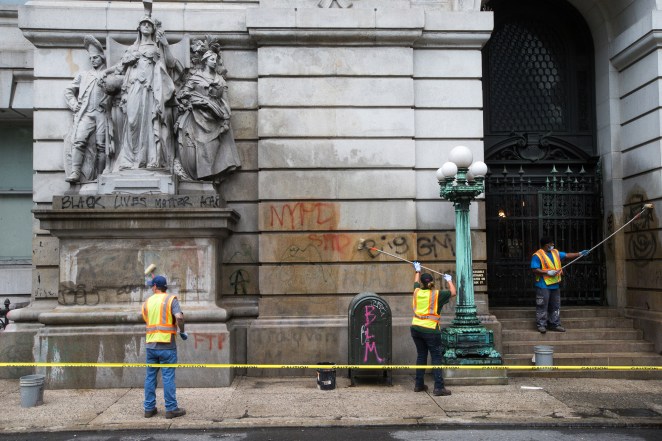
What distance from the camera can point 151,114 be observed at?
1162 centimetres

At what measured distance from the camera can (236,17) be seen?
12492 millimetres

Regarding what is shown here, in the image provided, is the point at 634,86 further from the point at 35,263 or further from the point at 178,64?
the point at 35,263

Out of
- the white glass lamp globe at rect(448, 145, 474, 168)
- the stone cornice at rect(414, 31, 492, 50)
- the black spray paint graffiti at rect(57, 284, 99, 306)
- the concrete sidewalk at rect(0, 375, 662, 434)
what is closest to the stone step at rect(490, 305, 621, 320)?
the concrete sidewalk at rect(0, 375, 662, 434)

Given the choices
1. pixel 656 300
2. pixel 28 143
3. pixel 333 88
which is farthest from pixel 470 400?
pixel 28 143

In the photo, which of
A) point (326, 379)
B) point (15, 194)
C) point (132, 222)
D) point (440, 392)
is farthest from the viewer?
point (15, 194)

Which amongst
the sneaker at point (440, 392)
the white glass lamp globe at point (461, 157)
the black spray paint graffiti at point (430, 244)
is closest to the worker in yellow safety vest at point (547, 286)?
the black spray paint graffiti at point (430, 244)

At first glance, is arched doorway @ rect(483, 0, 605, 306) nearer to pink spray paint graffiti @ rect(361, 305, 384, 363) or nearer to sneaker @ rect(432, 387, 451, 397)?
pink spray paint graffiti @ rect(361, 305, 384, 363)

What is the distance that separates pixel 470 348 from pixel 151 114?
6.98 meters

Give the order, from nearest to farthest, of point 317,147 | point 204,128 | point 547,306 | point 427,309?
point 427,309, point 204,128, point 317,147, point 547,306

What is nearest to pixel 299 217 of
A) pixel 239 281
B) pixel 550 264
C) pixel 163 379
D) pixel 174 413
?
pixel 239 281

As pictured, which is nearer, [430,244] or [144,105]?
[144,105]

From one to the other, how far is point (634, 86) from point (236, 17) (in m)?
8.43

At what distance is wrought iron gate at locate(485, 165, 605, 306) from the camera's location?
14.2 m

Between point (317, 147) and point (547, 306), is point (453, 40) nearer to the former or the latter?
point (317, 147)
